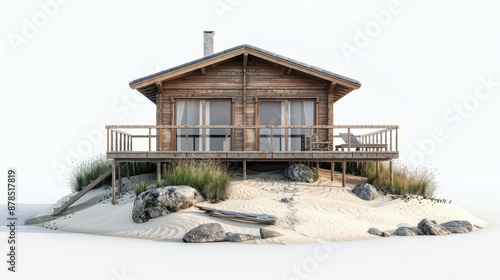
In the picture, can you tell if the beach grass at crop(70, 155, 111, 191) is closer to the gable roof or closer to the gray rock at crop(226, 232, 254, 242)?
the gable roof

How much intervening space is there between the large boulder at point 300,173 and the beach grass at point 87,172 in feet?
27.4

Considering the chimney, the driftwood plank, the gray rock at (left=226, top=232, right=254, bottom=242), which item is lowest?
the gray rock at (left=226, top=232, right=254, bottom=242)

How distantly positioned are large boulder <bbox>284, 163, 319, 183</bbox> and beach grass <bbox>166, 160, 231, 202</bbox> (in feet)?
10.2

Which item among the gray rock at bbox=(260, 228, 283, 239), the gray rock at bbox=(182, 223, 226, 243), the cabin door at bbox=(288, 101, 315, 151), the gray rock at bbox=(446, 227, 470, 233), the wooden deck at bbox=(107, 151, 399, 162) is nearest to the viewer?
the gray rock at bbox=(182, 223, 226, 243)

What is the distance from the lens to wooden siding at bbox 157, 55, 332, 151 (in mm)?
21547

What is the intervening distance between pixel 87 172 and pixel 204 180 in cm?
857

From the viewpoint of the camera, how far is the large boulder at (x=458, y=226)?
612 inches

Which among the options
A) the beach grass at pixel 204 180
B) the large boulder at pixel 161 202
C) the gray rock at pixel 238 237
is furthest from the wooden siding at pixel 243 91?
the gray rock at pixel 238 237

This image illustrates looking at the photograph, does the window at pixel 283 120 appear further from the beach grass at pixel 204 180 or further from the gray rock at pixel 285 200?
the gray rock at pixel 285 200

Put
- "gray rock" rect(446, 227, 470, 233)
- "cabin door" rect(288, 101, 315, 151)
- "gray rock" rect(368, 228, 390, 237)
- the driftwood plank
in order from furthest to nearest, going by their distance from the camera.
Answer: "cabin door" rect(288, 101, 315, 151) → "gray rock" rect(446, 227, 470, 233) → the driftwood plank → "gray rock" rect(368, 228, 390, 237)

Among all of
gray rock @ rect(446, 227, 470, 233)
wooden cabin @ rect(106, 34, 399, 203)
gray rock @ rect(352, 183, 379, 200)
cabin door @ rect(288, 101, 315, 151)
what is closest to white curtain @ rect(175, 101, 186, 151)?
wooden cabin @ rect(106, 34, 399, 203)

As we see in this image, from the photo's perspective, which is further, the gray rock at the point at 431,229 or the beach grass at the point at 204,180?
the beach grass at the point at 204,180

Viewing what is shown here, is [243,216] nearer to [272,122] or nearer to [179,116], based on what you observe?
[272,122]

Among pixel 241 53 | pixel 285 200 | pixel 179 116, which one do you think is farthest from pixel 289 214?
pixel 179 116
